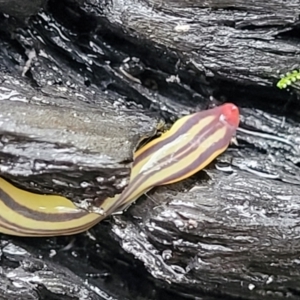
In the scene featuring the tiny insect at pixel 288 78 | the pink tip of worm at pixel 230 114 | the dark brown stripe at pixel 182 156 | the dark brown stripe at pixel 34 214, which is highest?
the tiny insect at pixel 288 78

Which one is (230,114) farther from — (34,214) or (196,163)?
(34,214)

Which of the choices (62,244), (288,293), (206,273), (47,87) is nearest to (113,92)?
(47,87)

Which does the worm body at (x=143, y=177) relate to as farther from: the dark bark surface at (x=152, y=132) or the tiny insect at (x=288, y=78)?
the tiny insect at (x=288, y=78)

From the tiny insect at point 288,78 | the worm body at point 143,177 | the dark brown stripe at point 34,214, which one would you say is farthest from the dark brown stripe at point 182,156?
the tiny insect at point 288,78

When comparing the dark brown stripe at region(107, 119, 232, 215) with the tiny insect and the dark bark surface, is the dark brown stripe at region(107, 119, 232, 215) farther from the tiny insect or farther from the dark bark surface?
the tiny insect

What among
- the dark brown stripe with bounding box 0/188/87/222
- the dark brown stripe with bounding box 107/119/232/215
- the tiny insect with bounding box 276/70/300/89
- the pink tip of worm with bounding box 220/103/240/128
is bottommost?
the dark brown stripe with bounding box 0/188/87/222

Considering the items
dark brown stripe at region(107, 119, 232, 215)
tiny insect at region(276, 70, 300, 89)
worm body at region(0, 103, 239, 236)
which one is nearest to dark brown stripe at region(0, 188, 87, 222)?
worm body at region(0, 103, 239, 236)

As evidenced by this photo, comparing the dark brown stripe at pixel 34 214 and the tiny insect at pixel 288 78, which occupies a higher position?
the tiny insect at pixel 288 78

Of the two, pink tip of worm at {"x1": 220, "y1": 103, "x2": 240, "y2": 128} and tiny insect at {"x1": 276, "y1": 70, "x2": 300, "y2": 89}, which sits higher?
tiny insect at {"x1": 276, "y1": 70, "x2": 300, "y2": 89}
